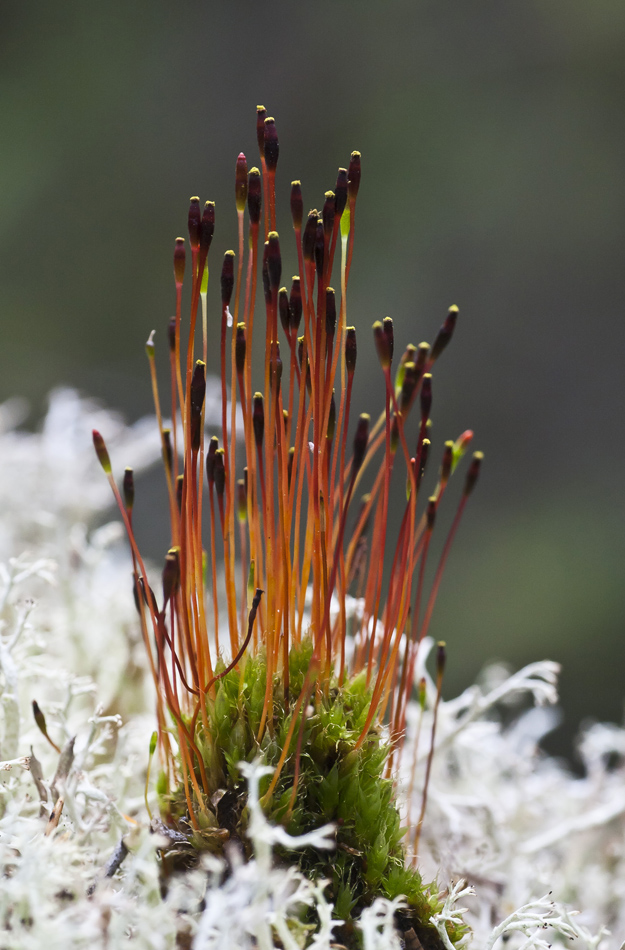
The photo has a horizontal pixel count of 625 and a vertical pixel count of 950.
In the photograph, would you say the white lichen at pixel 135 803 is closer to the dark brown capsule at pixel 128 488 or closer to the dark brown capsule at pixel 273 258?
the dark brown capsule at pixel 128 488

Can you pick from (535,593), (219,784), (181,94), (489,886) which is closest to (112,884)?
(219,784)

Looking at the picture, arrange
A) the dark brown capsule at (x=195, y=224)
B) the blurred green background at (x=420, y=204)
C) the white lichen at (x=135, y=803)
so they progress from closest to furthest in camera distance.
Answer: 1. the white lichen at (x=135, y=803)
2. the dark brown capsule at (x=195, y=224)
3. the blurred green background at (x=420, y=204)

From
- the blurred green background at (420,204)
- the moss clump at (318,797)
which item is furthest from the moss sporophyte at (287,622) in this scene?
the blurred green background at (420,204)

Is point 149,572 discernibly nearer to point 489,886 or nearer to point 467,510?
point 489,886

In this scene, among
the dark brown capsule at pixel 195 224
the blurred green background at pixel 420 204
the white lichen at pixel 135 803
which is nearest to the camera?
the white lichen at pixel 135 803

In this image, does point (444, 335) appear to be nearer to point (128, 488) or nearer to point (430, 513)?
point (430, 513)

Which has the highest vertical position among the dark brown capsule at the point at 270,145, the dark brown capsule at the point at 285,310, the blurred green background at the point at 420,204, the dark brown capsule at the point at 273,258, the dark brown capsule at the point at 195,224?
the blurred green background at the point at 420,204

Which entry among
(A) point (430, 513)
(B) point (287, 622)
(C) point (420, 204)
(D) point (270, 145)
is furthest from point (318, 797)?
(C) point (420, 204)
